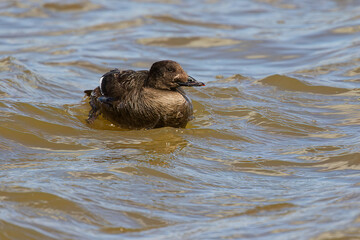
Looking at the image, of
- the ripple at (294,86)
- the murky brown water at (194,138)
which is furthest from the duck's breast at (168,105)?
the ripple at (294,86)

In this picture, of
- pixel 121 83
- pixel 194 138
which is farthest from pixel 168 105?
pixel 121 83

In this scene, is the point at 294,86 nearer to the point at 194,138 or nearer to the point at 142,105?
the point at 194,138

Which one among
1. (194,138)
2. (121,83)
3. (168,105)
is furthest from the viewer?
(121,83)

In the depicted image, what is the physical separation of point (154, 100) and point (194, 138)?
0.77 meters

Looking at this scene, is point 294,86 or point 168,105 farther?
point 294,86

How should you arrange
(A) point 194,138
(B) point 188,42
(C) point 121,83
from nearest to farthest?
(A) point 194,138, (C) point 121,83, (B) point 188,42

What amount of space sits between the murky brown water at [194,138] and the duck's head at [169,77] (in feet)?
2.27

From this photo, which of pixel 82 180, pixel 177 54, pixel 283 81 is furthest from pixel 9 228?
pixel 177 54

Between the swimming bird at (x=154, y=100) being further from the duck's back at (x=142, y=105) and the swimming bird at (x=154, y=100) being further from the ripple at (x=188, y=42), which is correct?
the ripple at (x=188, y=42)

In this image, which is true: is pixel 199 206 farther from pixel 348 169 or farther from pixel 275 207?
pixel 348 169

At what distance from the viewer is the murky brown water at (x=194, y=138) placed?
5703mm

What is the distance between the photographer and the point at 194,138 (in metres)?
8.53

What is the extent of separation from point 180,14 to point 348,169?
37.8 feet

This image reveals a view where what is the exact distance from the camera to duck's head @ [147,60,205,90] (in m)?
8.41
